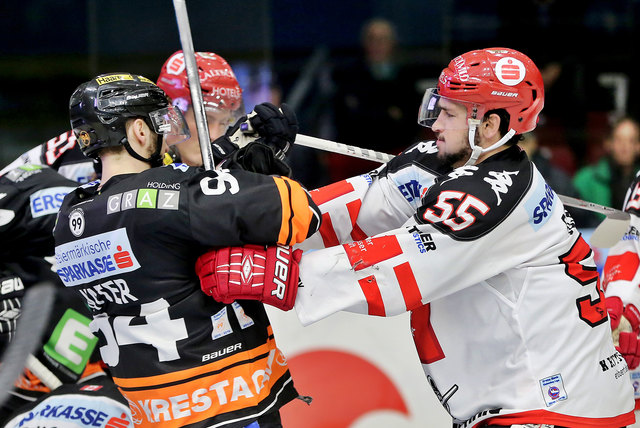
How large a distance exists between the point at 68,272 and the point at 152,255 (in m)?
0.32

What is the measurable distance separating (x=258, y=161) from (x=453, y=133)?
0.66 m

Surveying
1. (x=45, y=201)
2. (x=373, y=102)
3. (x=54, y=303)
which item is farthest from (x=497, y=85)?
(x=373, y=102)

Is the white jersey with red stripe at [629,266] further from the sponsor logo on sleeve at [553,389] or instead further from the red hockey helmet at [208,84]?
the red hockey helmet at [208,84]

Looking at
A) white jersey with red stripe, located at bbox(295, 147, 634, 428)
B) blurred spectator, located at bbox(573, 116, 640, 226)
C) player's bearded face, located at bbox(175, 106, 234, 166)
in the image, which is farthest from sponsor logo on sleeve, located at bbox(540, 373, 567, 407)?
blurred spectator, located at bbox(573, 116, 640, 226)

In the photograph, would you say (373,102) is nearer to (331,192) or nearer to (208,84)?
(208,84)

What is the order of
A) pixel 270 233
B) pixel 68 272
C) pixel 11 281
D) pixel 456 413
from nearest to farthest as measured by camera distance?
1. pixel 270 233
2. pixel 68 272
3. pixel 456 413
4. pixel 11 281

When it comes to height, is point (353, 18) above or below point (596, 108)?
above

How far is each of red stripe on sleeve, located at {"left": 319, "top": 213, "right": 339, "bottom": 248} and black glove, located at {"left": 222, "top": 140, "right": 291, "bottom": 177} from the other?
43 cm

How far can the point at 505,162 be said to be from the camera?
9.53 feet

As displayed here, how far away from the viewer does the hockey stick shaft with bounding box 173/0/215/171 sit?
2.69 m

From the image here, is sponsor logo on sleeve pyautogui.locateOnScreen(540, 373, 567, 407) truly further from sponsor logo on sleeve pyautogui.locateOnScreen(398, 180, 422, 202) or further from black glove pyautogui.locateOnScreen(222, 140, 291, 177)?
black glove pyautogui.locateOnScreen(222, 140, 291, 177)

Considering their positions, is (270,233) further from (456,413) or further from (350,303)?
(456,413)

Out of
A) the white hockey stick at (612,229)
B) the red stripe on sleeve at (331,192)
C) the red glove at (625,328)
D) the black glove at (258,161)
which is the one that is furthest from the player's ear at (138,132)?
the red glove at (625,328)

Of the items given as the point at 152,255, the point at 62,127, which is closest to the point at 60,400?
the point at 152,255
